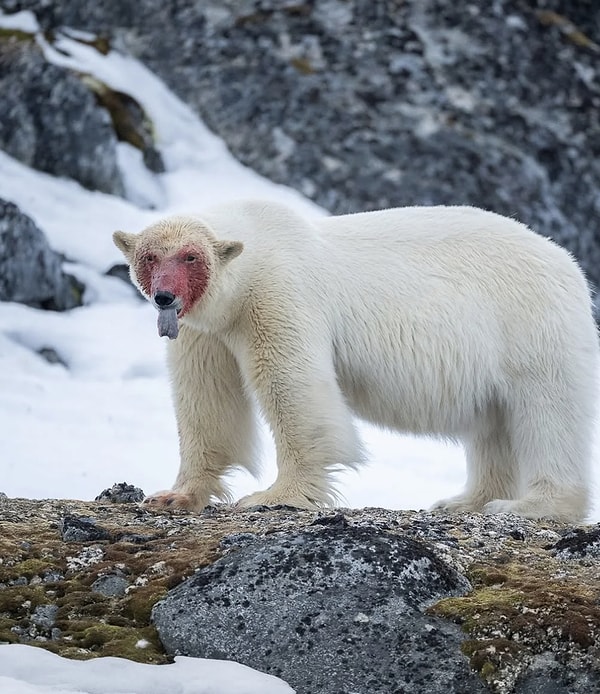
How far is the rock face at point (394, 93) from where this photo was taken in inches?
789

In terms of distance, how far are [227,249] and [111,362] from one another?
26.5ft

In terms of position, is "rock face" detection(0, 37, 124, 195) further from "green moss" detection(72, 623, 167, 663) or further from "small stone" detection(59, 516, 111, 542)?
"green moss" detection(72, 623, 167, 663)

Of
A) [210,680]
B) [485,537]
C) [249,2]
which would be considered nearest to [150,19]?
[249,2]

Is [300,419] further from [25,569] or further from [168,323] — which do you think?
[25,569]

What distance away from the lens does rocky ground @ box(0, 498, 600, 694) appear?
14.7ft

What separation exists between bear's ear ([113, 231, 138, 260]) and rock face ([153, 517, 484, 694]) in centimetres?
267

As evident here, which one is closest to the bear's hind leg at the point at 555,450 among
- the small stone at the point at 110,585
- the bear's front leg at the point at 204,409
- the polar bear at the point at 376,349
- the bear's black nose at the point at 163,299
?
the polar bear at the point at 376,349

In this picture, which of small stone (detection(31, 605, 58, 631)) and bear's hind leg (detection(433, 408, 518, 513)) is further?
bear's hind leg (detection(433, 408, 518, 513))

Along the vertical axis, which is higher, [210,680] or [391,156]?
[210,680]

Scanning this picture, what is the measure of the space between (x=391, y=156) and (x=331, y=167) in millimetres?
1037

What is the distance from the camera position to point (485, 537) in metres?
5.91

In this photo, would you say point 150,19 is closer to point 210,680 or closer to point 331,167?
point 331,167

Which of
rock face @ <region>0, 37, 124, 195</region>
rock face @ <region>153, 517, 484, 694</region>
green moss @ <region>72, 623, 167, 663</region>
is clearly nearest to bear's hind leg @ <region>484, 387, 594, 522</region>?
rock face @ <region>153, 517, 484, 694</region>

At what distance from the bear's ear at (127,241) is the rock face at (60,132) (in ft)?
37.9
